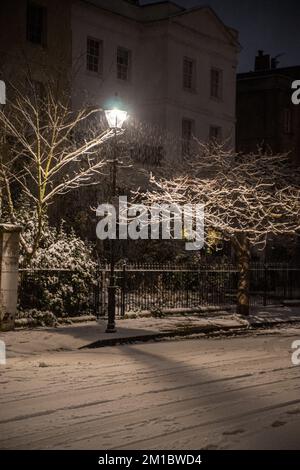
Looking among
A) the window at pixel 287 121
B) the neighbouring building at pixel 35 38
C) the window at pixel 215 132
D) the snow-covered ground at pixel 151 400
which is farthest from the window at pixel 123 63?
the snow-covered ground at pixel 151 400

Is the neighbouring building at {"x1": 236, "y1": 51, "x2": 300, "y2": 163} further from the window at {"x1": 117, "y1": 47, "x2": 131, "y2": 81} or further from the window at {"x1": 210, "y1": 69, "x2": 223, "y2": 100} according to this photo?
the window at {"x1": 117, "y1": 47, "x2": 131, "y2": 81}

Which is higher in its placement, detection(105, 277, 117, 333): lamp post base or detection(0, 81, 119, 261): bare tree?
detection(0, 81, 119, 261): bare tree

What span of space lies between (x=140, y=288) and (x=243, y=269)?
10.1 feet

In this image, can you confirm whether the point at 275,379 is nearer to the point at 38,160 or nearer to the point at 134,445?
the point at 134,445

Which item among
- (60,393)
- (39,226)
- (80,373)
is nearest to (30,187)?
(39,226)

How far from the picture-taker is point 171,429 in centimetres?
742

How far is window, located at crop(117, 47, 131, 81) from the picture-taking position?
31.7 meters

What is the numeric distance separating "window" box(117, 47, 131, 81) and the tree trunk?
1319cm

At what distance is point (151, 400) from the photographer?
352 inches

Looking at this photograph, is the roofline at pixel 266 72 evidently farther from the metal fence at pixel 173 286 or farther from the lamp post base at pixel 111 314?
the lamp post base at pixel 111 314

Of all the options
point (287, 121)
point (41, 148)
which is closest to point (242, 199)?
point (41, 148)

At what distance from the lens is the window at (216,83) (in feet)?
117

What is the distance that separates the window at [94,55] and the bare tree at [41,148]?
3.27 m

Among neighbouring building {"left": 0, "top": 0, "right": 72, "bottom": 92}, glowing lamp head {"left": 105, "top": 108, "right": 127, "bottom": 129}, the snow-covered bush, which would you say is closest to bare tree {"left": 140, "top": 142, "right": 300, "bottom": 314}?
the snow-covered bush
